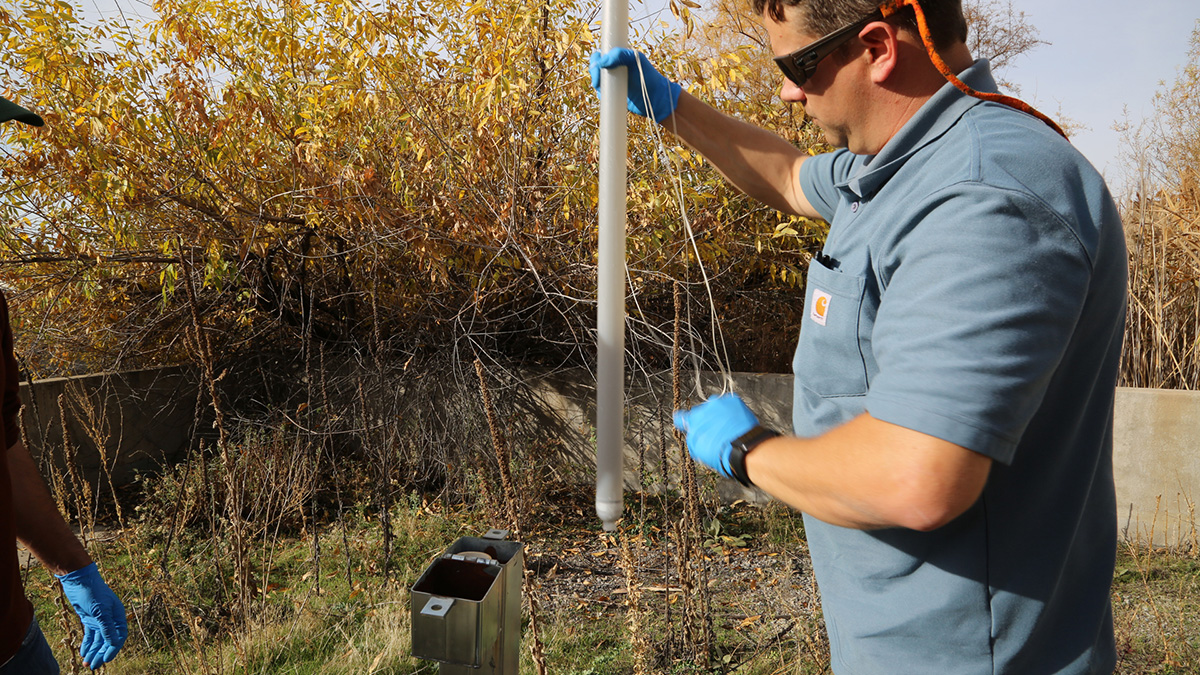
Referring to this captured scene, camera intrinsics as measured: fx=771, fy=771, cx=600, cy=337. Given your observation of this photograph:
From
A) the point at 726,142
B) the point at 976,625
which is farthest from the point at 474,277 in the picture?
the point at 976,625

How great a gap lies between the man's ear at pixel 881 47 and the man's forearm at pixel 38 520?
2.12m

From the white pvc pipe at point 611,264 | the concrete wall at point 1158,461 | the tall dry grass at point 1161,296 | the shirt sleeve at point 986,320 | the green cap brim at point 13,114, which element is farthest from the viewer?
the tall dry grass at point 1161,296

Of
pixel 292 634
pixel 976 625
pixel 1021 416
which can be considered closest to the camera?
pixel 1021 416

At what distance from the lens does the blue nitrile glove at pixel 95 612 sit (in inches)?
82.7

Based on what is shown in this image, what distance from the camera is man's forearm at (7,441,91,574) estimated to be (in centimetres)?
193

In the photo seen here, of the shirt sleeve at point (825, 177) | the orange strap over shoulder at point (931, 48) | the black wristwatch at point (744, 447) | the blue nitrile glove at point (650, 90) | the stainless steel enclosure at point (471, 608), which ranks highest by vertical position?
the blue nitrile glove at point (650, 90)

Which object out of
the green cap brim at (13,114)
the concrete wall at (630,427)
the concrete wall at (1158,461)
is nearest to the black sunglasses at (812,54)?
the green cap brim at (13,114)

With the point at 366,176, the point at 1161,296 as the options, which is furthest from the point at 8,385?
the point at 1161,296

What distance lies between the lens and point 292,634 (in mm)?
3266

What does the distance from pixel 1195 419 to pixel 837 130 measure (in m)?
4.32

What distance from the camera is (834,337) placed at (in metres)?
1.37

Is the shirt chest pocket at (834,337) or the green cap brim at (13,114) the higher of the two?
the green cap brim at (13,114)

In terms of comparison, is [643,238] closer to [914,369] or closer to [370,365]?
[370,365]

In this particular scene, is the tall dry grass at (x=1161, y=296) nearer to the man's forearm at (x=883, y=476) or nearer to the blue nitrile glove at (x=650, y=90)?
the blue nitrile glove at (x=650, y=90)
